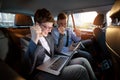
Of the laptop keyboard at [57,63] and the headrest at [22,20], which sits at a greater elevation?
the headrest at [22,20]

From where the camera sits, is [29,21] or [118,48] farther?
[29,21]

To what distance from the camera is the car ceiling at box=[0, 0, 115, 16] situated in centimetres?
194

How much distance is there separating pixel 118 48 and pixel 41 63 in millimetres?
887

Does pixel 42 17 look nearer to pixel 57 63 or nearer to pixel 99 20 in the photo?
pixel 57 63

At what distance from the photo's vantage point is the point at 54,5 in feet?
7.98

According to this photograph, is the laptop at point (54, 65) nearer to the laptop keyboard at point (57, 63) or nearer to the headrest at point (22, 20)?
the laptop keyboard at point (57, 63)

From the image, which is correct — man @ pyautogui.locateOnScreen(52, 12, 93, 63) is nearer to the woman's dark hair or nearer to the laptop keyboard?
the laptop keyboard

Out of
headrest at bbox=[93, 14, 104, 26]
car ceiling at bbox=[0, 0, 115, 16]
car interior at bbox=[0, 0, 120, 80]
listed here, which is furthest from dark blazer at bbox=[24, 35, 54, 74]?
headrest at bbox=[93, 14, 104, 26]

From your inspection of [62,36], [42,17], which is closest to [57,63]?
[42,17]

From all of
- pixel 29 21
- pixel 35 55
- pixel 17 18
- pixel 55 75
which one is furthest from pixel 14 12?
pixel 55 75

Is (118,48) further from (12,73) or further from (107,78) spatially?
(107,78)

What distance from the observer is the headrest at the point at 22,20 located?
2.36 meters

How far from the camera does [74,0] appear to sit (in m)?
2.36

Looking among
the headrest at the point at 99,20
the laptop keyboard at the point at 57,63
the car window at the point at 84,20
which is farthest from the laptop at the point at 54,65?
the car window at the point at 84,20
